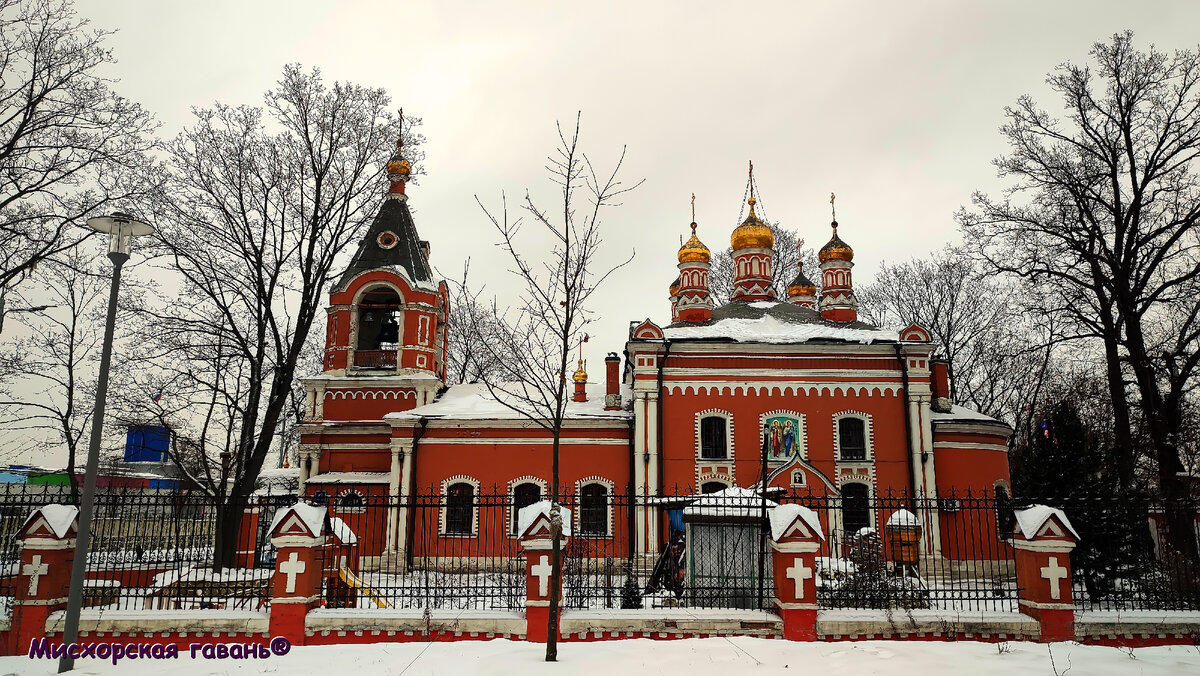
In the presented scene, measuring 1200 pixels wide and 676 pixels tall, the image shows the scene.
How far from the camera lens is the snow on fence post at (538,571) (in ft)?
27.6

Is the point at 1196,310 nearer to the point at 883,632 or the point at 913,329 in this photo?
the point at 913,329

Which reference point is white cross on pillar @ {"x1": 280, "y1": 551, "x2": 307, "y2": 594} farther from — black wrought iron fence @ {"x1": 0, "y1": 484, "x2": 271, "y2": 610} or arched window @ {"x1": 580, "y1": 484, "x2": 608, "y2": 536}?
arched window @ {"x1": 580, "y1": 484, "x2": 608, "y2": 536}

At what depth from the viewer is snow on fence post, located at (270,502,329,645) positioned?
8.41 meters

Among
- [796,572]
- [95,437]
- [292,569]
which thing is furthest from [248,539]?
[796,572]

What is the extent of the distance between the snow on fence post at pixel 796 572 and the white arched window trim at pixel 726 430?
11467mm

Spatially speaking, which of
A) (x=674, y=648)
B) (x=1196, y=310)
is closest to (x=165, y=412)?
(x=674, y=648)

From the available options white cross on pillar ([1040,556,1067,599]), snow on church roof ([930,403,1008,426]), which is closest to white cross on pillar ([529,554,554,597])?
white cross on pillar ([1040,556,1067,599])

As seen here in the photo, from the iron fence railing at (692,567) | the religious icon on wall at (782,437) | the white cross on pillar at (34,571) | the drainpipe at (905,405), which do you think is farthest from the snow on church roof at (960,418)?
the white cross on pillar at (34,571)

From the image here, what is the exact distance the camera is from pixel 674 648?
7.95 metres

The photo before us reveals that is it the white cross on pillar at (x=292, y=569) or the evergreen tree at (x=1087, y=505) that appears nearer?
the white cross on pillar at (x=292, y=569)

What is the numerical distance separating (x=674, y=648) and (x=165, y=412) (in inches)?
507

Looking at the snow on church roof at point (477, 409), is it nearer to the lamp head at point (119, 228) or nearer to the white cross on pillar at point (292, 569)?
the white cross on pillar at point (292, 569)

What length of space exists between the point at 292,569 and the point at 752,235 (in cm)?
2038

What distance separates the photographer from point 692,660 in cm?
753
